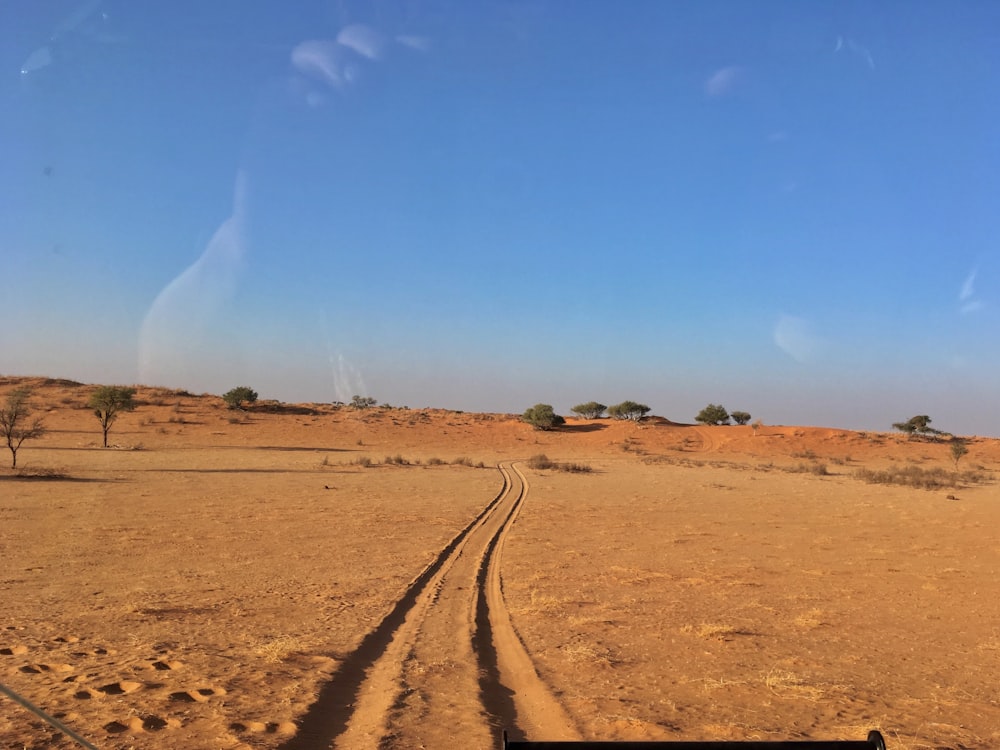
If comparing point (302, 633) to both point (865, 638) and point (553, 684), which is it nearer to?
point (553, 684)

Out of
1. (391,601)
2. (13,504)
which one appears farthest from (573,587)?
(13,504)

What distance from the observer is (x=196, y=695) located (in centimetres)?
495

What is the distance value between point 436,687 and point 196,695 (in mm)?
1801

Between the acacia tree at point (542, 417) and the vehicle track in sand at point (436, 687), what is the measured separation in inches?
2121

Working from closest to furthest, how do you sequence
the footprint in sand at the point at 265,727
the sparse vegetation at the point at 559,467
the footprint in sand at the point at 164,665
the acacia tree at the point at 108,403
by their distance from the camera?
the footprint in sand at the point at 265,727
the footprint in sand at the point at 164,665
the sparse vegetation at the point at 559,467
the acacia tree at the point at 108,403

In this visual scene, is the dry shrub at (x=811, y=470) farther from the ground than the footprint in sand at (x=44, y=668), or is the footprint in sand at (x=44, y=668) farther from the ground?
the dry shrub at (x=811, y=470)

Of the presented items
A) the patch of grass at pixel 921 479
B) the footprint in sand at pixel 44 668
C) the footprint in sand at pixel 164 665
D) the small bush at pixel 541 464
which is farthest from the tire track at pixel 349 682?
the patch of grass at pixel 921 479

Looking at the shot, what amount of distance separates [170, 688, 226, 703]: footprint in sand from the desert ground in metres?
0.03

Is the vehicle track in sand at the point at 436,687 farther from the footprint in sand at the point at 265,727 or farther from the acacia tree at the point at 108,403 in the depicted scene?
the acacia tree at the point at 108,403

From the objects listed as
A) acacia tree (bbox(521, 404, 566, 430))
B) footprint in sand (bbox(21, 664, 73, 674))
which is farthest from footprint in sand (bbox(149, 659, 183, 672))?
acacia tree (bbox(521, 404, 566, 430))

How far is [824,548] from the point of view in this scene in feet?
44.3

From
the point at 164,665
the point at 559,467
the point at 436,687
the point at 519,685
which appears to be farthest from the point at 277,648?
the point at 559,467

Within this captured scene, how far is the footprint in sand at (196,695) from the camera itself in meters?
4.88

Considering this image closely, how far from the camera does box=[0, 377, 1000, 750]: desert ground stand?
482 centimetres
